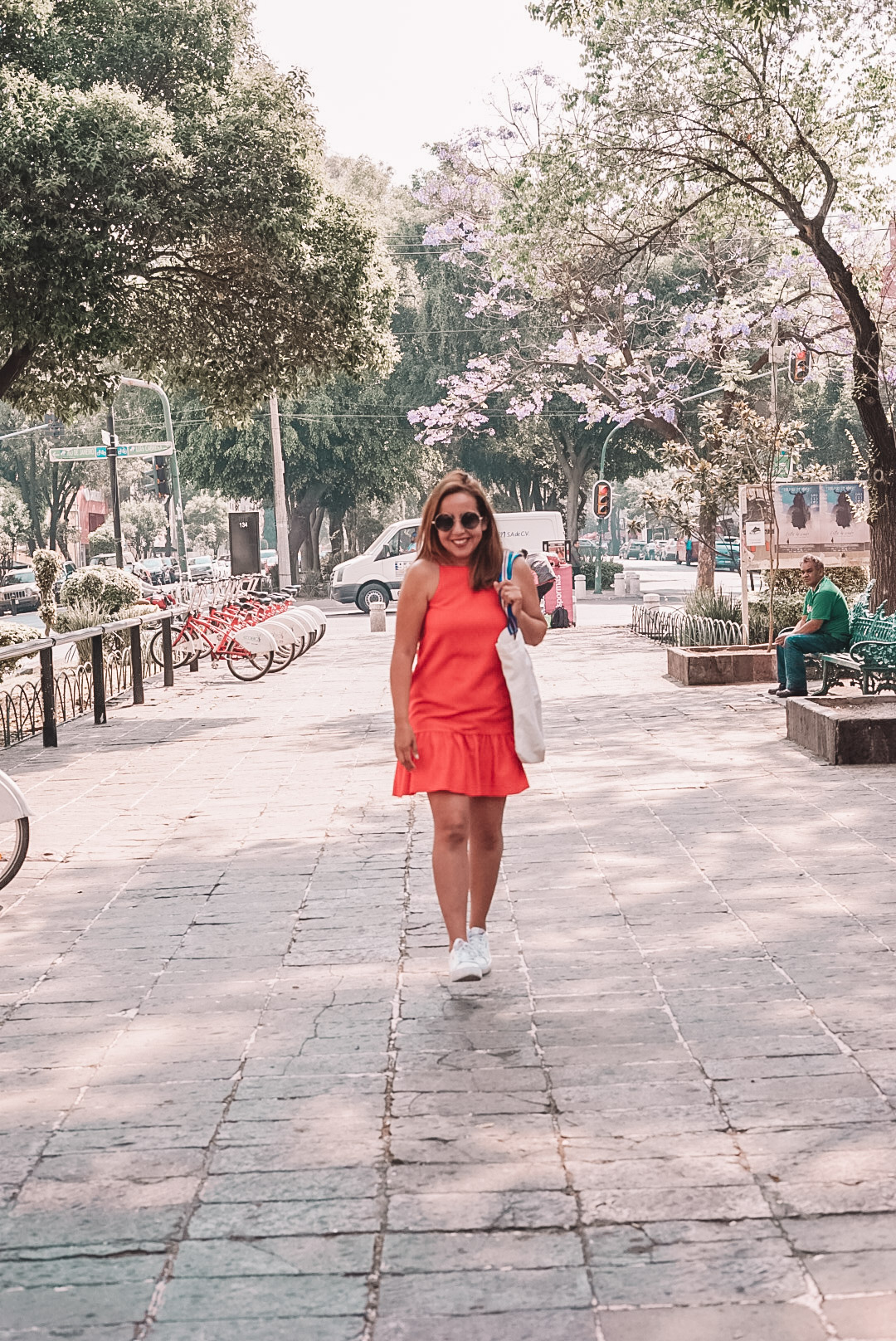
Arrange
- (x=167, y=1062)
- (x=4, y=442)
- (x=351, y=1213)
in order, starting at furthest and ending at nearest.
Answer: (x=4, y=442) → (x=167, y=1062) → (x=351, y=1213)

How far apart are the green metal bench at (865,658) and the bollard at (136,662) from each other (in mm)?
6664

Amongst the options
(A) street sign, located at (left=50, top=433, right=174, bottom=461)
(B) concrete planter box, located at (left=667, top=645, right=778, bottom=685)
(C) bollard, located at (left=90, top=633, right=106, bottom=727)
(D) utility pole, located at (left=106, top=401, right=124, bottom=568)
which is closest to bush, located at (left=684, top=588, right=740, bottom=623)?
(B) concrete planter box, located at (left=667, top=645, right=778, bottom=685)

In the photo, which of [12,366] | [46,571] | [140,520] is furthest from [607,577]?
[140,520]

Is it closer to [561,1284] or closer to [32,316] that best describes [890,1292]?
[561,1284]

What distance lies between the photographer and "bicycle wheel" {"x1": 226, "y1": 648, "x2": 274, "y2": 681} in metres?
18.3

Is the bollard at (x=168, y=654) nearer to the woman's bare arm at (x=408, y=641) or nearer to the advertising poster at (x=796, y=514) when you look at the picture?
the advertising poster at (x=796, y=514)

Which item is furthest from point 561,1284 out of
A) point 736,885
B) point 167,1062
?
point 736,885

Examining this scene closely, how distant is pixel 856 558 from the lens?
71.5ft

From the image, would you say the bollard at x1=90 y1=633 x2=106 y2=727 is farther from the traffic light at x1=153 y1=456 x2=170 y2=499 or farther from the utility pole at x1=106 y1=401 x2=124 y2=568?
the traffic light at x1=153 y1=456 x2=170 y2=499

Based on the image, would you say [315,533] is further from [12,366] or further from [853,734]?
[853,734]

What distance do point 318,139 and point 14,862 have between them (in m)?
10.5

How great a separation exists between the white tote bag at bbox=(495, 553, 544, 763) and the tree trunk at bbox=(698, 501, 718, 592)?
15740mm

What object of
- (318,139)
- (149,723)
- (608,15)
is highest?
(608,15)

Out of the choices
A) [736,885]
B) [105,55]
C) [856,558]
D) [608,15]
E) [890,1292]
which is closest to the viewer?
[890,1292]
